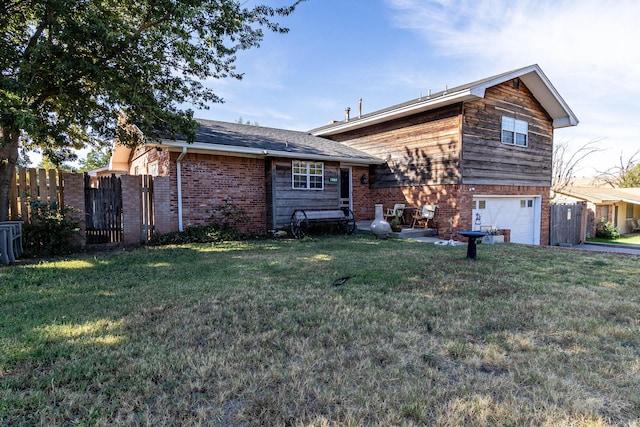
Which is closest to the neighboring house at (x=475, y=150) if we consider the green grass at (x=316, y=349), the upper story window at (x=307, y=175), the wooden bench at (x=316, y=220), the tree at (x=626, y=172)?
the wooden bench at (x=316, y=220)

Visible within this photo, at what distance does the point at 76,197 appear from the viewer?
8.31 metres

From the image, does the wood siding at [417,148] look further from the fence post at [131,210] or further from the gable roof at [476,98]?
the fence post at [131,210]

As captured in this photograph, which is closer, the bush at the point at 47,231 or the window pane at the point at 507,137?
the bush at the point at 47,231

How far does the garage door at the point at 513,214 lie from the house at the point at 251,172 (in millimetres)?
4488

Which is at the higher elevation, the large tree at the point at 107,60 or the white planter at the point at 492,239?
the large tree at the point at 107,60

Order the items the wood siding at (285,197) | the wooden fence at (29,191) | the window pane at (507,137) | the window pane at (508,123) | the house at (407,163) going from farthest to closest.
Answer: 1. the window pane at (507,137)
2. the window pane at (508,123)
3. the wood siding at (285,197)
4. the house at (407,163)
5. the wooden fence at (29,191)

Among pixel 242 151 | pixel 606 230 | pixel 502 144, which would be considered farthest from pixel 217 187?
pixel 606 230

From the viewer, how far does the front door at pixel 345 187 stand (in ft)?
47.2

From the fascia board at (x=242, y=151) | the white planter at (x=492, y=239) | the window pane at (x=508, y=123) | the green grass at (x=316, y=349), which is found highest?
the window pane at (x=508, y=123)

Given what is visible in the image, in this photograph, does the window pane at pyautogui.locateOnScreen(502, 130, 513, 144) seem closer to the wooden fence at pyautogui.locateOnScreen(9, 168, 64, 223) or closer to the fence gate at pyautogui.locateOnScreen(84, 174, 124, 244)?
the fence gate at pyautogui.locateOnScreen(84, 174, 124, 244)

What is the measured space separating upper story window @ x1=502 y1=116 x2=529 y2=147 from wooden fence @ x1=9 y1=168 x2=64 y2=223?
14772mm

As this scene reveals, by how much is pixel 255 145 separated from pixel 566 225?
15.5 m

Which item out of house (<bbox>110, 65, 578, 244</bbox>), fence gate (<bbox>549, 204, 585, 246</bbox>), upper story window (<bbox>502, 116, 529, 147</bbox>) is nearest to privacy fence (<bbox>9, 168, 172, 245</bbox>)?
house (<bbox>110, 65, 578, 244</bbox>)

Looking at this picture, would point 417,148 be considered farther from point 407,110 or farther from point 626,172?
point 626,172
